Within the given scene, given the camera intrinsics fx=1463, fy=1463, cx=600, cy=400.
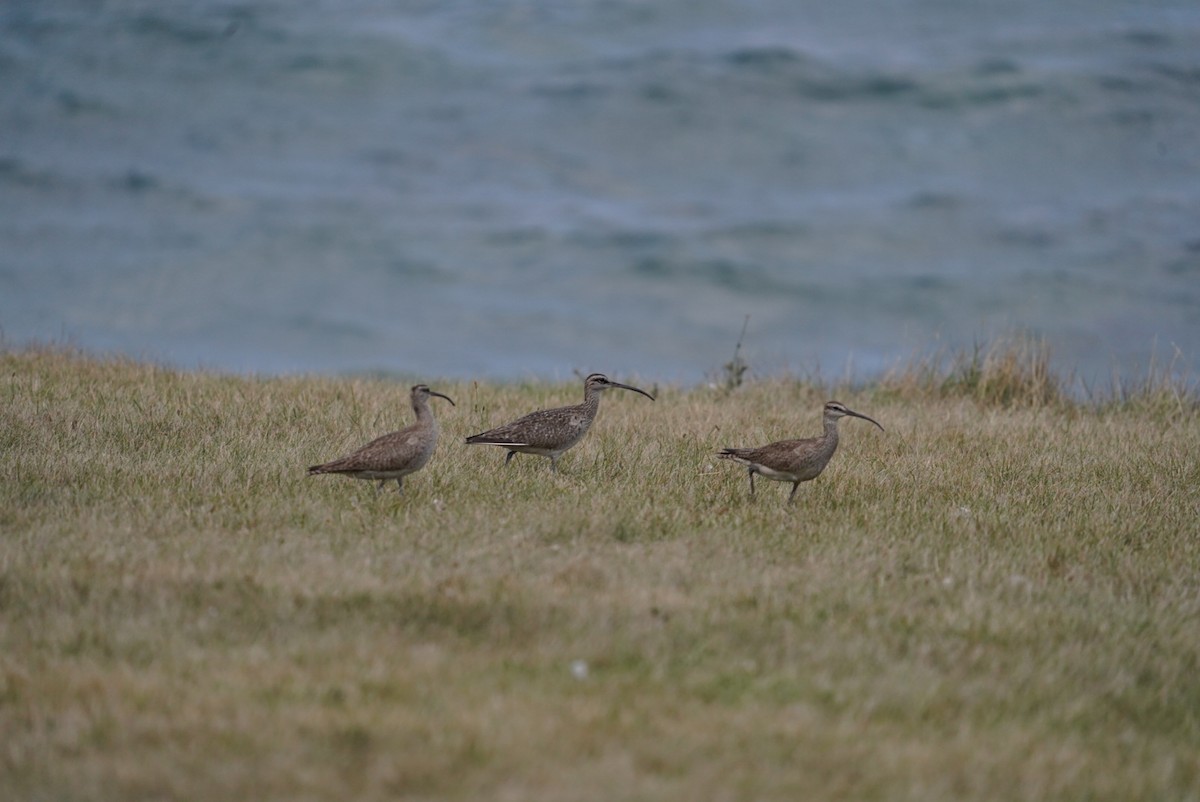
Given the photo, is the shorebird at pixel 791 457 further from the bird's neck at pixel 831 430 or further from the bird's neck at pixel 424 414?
the bird's neck at pixel 424 414

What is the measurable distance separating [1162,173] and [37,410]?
143 feet

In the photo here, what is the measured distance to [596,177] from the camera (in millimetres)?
54062

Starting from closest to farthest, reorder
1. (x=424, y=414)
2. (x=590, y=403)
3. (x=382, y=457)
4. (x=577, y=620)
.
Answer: (x=577, y=620)
(x=382, y=457)
(x=424, y=414)
(x=590, y=403)

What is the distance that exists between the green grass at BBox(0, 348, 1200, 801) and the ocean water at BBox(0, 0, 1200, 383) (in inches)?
935

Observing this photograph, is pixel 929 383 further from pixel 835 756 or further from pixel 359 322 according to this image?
pixel 359 322

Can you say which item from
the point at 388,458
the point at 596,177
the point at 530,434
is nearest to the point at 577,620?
the point at 388,458

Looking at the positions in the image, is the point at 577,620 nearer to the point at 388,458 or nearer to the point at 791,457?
the point at 388,458

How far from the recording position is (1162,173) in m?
48.5

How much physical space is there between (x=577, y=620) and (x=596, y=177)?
155 ft

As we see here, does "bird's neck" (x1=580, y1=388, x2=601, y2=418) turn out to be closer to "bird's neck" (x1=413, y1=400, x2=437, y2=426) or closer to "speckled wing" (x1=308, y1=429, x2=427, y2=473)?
"bird's neck" (x1=413, y1=400, x2=437, y2=426)

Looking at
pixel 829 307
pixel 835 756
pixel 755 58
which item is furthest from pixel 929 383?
pixel 755 58

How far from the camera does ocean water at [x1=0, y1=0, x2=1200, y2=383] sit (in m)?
40.7

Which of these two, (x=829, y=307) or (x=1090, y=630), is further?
(x=829, y=307)

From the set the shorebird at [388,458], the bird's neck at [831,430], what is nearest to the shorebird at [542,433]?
the shorebird at [388,458]
